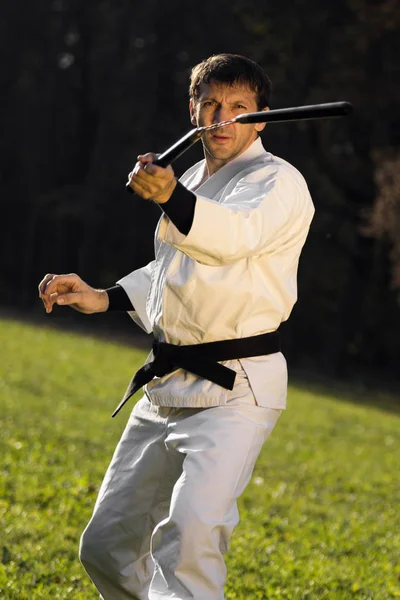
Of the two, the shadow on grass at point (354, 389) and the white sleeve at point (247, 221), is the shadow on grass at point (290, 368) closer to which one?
the shadow on grass at point (354, 389)

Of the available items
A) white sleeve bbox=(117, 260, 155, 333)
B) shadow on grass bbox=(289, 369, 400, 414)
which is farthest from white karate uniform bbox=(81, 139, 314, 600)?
shadow on grass bbox=(289, 369, 400, 414)

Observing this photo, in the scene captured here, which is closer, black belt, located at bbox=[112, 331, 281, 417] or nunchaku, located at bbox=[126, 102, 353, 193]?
nunchaku, located at bbox=[126, 102, 353, 193]

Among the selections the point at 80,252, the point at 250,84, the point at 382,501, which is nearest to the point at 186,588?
the point at 250,84

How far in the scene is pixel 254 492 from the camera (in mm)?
10078

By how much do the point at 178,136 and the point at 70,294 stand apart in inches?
1128

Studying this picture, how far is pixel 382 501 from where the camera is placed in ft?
35.0

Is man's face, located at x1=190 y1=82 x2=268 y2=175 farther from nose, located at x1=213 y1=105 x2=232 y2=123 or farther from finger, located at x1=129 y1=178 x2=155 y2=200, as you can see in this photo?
finger, located at x1=129 y1=178 x2=155 y2=200

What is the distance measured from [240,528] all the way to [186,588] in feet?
15.3

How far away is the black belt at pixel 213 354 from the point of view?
3.67 m

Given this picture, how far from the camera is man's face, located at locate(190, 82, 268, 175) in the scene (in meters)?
3.71

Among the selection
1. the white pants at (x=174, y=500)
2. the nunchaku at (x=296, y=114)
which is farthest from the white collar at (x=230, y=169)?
the white pants at (x=174, y=500)

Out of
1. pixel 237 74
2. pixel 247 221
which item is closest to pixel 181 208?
pixel 247 221

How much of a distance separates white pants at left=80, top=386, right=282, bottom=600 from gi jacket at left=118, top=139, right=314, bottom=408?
0.29ft

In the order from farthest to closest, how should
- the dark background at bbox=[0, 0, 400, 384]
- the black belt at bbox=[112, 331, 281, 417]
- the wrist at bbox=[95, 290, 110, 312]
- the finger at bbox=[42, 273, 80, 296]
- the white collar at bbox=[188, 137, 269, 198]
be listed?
1. the dark background at bbox=[0, 0, 400, 384]
2. the wrist at bbox=[95, 290, 110, 312]
3. the finger at bbox=[42, 273, 80, 296]
4. the white collar at bbox=[188, 137, 269, 198]
5. the black belt at bbox=[112, 331, 281, 417]
